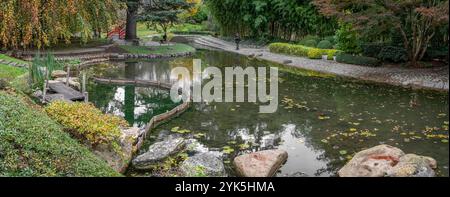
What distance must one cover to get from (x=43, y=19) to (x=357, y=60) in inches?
643

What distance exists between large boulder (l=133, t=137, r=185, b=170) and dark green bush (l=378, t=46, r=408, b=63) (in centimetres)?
1618

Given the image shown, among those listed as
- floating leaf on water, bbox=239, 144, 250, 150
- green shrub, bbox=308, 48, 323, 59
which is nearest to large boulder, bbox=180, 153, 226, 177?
floating leaf on water, bbox=239, 144, 250, 150

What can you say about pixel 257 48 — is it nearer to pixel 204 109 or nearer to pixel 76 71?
pixel 76 71

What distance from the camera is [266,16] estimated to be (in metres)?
39.2

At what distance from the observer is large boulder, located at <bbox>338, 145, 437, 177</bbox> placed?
752cm

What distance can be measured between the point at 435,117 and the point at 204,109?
6.98m

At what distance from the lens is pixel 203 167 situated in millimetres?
7984

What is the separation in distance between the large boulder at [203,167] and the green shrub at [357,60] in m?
16.5

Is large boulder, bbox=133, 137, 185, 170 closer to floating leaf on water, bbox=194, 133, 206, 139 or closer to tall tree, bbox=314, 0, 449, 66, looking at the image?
floating leaf on water, bbox=194, 133, 206, 139

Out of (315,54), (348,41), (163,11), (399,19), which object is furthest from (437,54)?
(163,11)

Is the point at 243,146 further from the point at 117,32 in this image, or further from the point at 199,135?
the point at 117,32

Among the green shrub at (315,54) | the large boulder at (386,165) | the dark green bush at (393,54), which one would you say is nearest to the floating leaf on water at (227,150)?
the large boulder at (386,165)
